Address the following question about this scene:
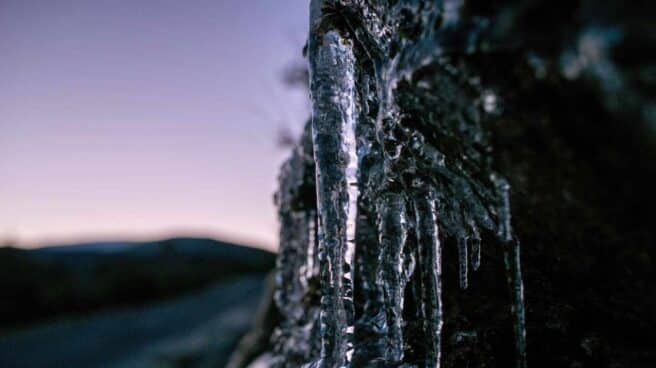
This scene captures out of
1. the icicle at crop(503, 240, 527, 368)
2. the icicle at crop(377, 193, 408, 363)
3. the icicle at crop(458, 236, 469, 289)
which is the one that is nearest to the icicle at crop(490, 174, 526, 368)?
the icicle at crop(503, 240, 527, 368)

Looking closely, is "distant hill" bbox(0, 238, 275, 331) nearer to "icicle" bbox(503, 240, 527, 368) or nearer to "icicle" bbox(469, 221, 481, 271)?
"icicle" bbox(469, 221, 481, 271)

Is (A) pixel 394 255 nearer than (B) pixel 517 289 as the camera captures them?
No

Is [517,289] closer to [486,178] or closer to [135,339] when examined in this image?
[486,178]

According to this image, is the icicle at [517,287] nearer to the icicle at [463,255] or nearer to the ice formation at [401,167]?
the ice formation at [401,167]

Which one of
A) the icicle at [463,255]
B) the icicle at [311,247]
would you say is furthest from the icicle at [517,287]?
the icicle at [311,247]

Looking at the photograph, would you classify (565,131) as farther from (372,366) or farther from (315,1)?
(372,366)

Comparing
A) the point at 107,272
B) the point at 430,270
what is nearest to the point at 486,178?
the point at 430,270
